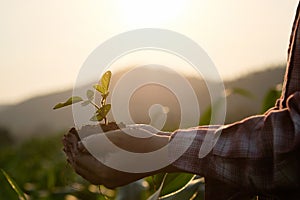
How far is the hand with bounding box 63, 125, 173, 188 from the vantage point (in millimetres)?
1035

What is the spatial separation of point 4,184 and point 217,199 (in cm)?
83

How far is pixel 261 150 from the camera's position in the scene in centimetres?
95

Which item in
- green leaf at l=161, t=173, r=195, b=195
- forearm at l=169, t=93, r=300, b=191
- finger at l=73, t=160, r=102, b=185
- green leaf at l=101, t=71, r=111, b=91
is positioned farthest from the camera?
green leaf at l=161, t=173, r=195, b=195

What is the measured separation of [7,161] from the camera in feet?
19.7

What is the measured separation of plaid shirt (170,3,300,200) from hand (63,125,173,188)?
39 mm

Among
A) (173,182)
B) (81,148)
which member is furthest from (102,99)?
(173,182)

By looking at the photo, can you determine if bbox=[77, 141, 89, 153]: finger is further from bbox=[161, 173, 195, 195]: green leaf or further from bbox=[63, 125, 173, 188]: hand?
bbox=[161, 173, 195, 195]: green leaf

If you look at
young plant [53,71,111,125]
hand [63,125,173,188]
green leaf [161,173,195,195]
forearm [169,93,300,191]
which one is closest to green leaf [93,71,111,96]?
young plant [53,71,111,125]

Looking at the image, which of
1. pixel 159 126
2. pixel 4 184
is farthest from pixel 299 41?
pixel 4 184

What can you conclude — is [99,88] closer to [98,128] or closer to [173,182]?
[98,128]

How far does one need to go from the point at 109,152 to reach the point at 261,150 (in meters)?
0.23

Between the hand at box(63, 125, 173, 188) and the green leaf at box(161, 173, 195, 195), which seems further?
the green leaf at box(161, 173, 195, 195)

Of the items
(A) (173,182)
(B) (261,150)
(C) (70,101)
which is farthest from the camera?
(A) (173,182)

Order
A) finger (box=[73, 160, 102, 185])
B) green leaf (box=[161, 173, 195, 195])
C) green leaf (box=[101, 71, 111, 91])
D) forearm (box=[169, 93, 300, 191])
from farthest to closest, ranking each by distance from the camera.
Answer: green leaf (box=[161, 173, 195, 195]) < green leaf (box=[101, 71, 111, 91]) < finger (box=[73, 160, 102, 185]) < forearm (box=[169, 93, 300, 191])
